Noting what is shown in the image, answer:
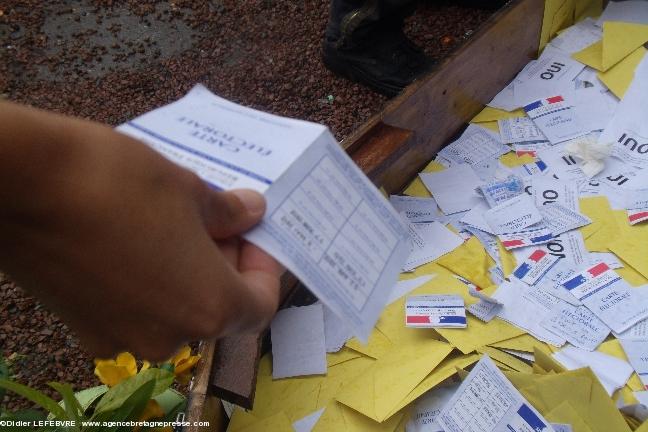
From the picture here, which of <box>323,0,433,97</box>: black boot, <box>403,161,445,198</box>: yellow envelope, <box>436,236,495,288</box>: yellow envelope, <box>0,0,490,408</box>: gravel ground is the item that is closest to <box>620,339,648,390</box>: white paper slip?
<box>436,236,495,288</box>: yellow envelope

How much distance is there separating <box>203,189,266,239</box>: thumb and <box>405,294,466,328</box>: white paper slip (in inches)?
30.7

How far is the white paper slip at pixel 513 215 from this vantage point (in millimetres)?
1682

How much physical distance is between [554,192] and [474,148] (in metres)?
0.29

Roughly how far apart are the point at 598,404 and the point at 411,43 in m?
1.65

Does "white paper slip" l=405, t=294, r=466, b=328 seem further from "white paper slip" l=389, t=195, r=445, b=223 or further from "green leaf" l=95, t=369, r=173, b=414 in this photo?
"green leaf" l=95, t=369, r=173, b=414

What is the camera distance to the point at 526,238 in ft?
5.43

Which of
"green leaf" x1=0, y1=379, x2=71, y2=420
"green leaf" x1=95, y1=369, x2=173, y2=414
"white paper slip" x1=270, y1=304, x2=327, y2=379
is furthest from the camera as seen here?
"white paper slip" x1=270, y1=304, x2=327, y2=379

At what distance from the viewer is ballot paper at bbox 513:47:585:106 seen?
81.4 inches

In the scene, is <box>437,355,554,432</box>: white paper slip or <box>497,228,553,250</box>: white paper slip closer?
<box>437,355,554,432</box>: white paper slip

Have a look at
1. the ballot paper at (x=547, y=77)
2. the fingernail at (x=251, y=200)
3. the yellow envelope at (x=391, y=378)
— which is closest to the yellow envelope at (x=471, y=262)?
the yellow envelope at (x=391, y=378)

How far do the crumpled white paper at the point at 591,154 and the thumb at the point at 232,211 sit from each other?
136cm

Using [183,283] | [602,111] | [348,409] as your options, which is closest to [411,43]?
[602,111]

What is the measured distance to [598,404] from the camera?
119 cm

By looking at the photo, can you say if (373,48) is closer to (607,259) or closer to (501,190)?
(501,190)
